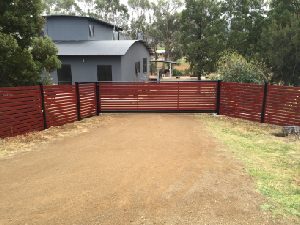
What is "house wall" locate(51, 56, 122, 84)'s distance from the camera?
2341 cm

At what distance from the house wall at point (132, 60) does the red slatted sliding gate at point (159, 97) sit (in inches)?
345

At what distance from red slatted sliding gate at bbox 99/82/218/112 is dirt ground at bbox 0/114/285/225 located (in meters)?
4.98

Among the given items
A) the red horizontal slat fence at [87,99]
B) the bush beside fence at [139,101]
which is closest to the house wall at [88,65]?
the bush beside fence at [139,101]

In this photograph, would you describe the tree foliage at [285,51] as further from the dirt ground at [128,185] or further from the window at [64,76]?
the window at [64,76]

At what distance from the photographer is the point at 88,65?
78.3ft

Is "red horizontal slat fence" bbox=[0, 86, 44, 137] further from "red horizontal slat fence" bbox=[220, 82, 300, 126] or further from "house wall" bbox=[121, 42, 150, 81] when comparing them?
"house wall" bbox=[121, 42, 150, 81]

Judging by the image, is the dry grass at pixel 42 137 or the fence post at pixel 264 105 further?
the fence post at pixel 264 105

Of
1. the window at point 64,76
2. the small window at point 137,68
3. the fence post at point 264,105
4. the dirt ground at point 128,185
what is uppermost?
A: the small window at point 137,68

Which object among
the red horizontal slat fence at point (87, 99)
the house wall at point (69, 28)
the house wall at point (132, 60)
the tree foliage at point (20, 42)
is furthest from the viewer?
the house wall at point (69, 28)

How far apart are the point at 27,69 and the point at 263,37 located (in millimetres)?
21038

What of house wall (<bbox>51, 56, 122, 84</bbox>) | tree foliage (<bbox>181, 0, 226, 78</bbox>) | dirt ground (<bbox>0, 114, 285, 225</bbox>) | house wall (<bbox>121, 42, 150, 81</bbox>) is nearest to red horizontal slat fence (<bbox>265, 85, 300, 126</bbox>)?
dirt ground (<bbox>0, 114, 285, 225</bbox>)

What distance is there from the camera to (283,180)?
268 inches

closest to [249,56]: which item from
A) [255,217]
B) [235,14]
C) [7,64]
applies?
[235,14]

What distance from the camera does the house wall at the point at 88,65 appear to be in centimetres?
2341
